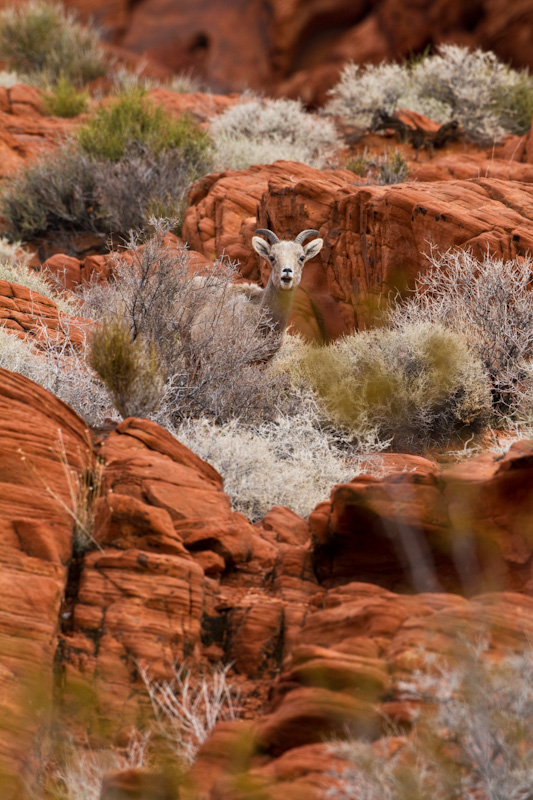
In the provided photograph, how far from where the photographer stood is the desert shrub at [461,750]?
3.60 m

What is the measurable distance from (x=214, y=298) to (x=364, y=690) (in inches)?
262

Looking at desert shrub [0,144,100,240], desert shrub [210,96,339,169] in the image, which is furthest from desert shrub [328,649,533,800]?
desert shrub [210,96,339,169]

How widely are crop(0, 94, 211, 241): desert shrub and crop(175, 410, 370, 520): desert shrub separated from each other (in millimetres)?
7028

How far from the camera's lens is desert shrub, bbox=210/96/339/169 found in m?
18.2

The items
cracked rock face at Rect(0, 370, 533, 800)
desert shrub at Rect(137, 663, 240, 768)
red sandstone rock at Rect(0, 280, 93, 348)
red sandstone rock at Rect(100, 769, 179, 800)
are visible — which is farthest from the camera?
red sandstone rock at Rect(0, 280, 93, 348)

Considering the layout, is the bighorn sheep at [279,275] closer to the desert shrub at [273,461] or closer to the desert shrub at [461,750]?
the desert shrub at [273,461]

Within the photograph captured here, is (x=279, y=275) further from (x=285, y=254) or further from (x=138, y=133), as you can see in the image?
(x=138, y=133)

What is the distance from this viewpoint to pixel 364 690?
13.6ft

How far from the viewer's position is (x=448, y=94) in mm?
20500

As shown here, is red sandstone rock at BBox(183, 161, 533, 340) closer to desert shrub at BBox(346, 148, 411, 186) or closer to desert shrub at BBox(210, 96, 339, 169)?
desert shrub at BBox(346, 148, 411, 186)

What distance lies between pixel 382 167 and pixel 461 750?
13.9 metres

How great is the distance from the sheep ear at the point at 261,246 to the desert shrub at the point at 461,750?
24.7 feet

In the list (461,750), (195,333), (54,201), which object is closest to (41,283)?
(195,333)

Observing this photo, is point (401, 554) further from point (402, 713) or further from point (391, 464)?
point (391, 464)
